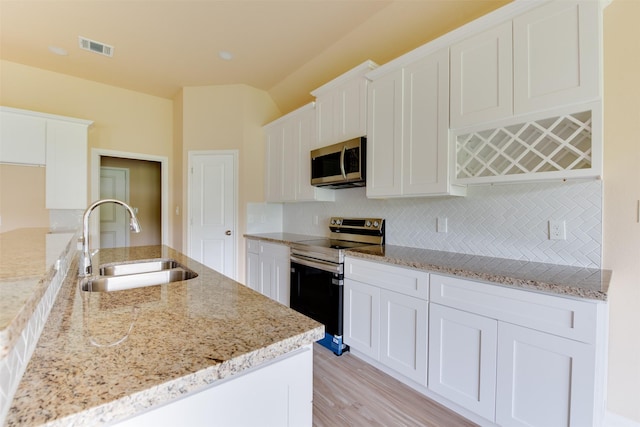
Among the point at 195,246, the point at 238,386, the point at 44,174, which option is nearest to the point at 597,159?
the point at 238,386

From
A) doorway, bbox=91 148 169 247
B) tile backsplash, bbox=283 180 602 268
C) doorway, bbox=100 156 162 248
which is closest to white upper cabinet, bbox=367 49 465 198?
tile backsplash, bbox=283 180 602 268

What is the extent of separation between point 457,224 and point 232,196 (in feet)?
9.34

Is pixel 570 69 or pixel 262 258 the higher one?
pixel 570 69

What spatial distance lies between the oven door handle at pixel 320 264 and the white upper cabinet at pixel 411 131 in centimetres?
68

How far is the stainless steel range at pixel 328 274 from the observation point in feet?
8.03

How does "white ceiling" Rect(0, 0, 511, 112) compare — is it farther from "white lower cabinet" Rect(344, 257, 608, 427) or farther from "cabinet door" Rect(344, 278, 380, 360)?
"cabinet door" Rect(344, 278, 380, 360)

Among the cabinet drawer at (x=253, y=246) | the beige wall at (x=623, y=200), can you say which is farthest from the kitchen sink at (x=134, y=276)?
the beige wall at (x=623, y=200)

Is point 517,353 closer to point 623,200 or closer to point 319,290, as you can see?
point 623,200

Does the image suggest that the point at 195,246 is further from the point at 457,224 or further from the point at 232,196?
the point at 457,224

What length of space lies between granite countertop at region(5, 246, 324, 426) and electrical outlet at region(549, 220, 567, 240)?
5.65ft

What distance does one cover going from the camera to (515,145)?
1.83 metres

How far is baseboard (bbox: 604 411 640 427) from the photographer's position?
1573mm

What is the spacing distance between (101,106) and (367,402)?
4.51 metres

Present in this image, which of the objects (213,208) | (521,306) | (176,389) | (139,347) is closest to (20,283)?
(139,347)
